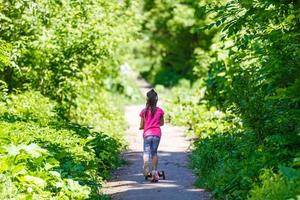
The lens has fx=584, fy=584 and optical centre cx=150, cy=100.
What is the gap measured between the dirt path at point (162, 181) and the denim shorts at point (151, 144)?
1.87ft

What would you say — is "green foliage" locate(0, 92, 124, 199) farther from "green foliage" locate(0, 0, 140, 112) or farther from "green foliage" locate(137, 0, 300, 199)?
"green foliage" locate(137, 0, 300, 199)

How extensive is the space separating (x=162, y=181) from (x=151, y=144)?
746 millimetres

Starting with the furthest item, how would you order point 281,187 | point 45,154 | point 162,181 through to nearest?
point 162,181 → point 45,154 → point 281,187

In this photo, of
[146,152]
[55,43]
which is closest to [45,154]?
[146,152]

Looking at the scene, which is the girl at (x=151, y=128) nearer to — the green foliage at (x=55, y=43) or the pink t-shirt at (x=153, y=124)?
the pink t-shirt at (x=153, y=124)

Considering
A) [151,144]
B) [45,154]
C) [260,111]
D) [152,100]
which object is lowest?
[45,154]

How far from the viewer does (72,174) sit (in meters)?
9.19

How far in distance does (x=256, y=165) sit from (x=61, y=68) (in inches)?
367

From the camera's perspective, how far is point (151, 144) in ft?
37.4

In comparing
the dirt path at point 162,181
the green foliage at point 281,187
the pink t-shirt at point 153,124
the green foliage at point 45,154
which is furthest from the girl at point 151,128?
the green foliage at point 281,187

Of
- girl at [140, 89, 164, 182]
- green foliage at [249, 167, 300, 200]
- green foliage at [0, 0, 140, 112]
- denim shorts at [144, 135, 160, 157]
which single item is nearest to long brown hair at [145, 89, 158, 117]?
girl at [140, 89, 164, 182]

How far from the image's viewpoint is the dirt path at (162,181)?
9945 millimetres

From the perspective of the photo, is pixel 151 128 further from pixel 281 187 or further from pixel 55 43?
pixel 55 43

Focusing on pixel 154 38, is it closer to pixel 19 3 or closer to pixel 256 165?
pixel 19 3
